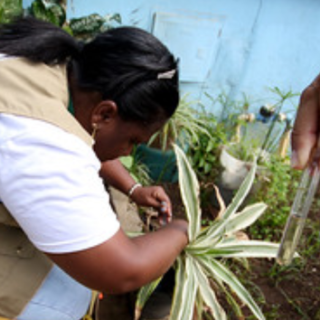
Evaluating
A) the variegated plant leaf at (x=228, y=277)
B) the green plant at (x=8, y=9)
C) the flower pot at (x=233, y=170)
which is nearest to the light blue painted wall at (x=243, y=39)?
the green plant at (x=8, y=9)

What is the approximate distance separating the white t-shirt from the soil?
1086mm

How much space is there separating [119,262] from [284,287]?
5.18 ft

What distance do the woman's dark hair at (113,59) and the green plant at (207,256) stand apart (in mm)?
659

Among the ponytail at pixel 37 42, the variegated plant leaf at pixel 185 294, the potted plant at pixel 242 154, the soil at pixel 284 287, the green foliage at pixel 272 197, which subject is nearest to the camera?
the ponytail at pixel 37 42

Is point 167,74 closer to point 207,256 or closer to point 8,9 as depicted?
point 207,256

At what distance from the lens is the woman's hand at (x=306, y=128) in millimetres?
689

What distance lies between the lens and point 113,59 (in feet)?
4.20

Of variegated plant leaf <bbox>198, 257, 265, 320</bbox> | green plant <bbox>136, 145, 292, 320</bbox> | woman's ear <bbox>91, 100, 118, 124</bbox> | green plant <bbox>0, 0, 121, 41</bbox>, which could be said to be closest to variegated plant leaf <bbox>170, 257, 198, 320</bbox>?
green plant <bbox>136, 145, 292, 320</bbox>

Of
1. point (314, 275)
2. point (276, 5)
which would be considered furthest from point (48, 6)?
point (314, 275)

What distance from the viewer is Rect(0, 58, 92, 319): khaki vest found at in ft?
3.51

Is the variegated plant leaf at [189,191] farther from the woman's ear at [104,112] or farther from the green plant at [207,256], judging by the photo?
the woman's ear at [104,112]

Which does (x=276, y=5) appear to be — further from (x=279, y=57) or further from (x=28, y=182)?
(x=28, y=182)

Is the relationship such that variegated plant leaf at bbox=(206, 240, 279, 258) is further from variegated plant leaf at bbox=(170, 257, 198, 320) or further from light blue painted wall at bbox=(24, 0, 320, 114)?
light blue painted wall at bbox=(24, 0, 320, 114)

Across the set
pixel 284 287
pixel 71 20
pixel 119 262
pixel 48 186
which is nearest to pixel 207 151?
pixel 284 287
